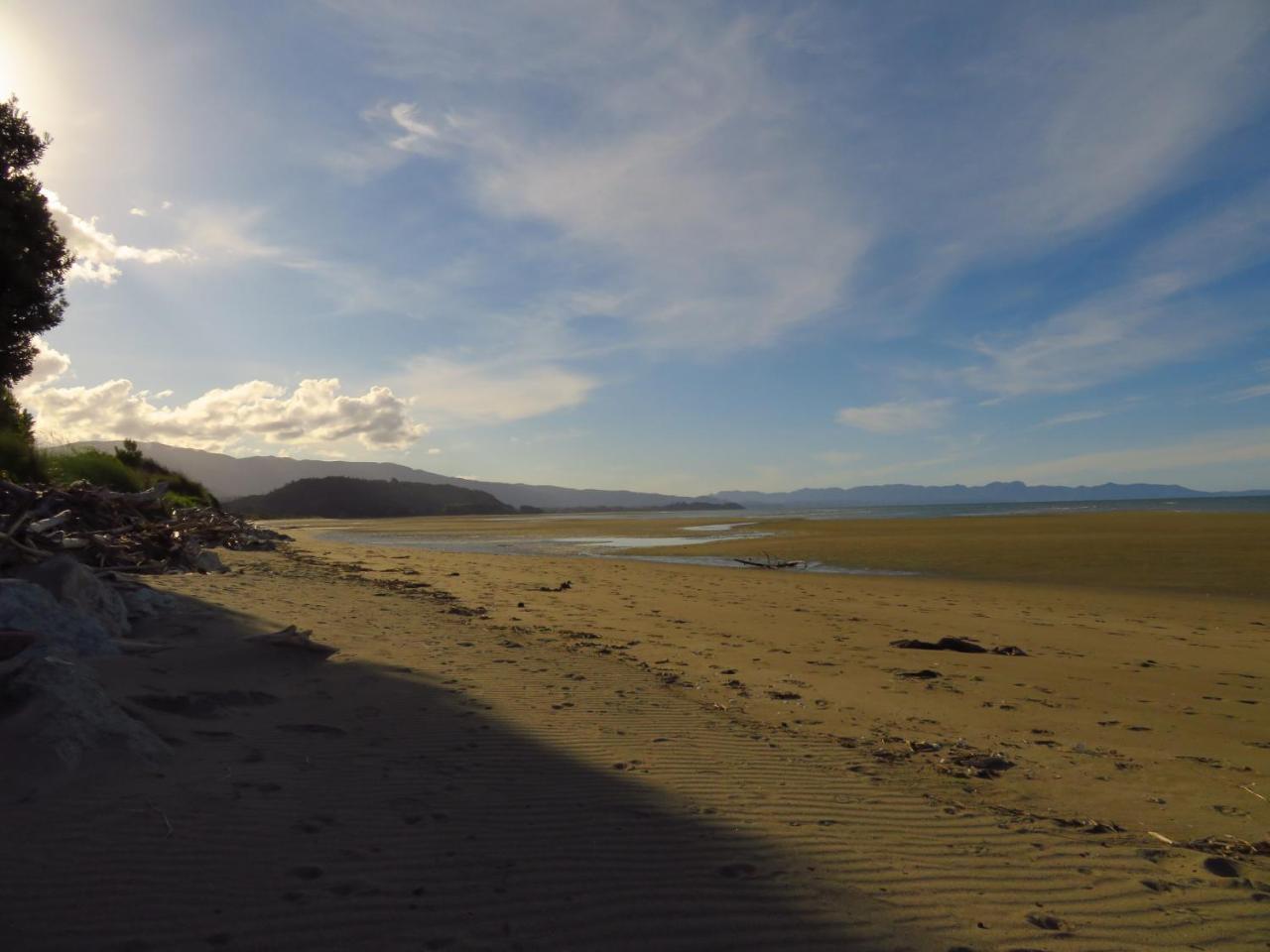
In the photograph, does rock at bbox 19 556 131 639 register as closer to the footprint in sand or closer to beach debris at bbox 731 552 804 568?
the footprint in sand

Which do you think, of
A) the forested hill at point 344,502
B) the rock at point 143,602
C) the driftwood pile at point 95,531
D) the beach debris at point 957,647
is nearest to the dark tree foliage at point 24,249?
the driftwood pile at point 95,531

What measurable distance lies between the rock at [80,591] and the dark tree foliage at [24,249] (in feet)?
39.2

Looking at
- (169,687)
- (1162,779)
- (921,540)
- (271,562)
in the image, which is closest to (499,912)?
(169,687)

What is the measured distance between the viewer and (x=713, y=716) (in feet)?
20.0

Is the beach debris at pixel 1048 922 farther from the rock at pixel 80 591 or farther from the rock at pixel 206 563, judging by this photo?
the rock at pixel 206 563

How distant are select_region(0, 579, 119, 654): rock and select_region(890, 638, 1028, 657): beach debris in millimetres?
8937

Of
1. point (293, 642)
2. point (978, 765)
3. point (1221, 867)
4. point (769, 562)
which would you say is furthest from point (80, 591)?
point (769, 562)

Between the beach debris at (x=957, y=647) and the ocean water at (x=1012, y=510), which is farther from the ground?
the ocean water at (x=1012, y=510)

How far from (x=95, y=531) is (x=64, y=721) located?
1190cm

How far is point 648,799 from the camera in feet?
13.6

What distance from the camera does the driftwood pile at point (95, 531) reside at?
9.79 meters

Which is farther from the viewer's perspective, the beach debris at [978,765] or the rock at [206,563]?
the rock at [206,563]

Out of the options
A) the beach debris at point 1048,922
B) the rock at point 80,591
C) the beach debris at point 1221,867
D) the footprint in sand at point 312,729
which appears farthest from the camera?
the rock at point 80,591

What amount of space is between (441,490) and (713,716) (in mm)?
122287
